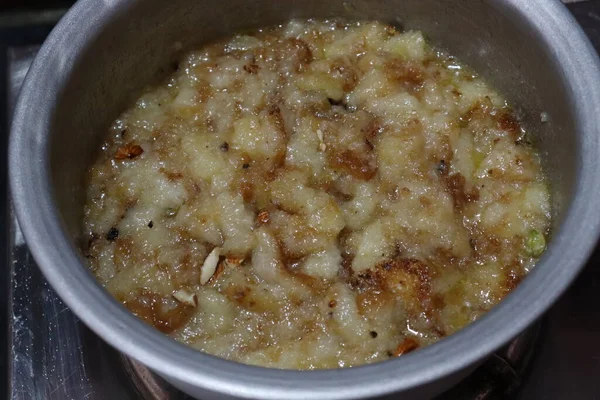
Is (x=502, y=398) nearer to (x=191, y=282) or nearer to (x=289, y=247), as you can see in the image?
(x=289, y=247)

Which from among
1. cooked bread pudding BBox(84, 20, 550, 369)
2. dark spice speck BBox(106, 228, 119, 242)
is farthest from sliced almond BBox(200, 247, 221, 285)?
dark spice speck BBox(106, 228, 119, 242)

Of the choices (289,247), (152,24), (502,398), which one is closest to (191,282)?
(289,247)

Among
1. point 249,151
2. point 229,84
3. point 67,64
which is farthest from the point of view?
point 229,84

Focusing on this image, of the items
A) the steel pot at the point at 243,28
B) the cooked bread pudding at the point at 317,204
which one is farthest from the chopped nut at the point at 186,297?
the steel pot at the point at 243,28

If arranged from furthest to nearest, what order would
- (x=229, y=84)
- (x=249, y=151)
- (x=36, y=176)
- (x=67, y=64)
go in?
(x=229, y=84) → (x=249, y=151) → (x=67, y=64) → (x=36, y=176)

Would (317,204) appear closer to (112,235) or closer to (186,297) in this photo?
(186,297)

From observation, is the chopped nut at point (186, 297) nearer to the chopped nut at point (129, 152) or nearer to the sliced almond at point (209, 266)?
the sliced almond at point (209, 266)
